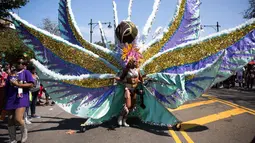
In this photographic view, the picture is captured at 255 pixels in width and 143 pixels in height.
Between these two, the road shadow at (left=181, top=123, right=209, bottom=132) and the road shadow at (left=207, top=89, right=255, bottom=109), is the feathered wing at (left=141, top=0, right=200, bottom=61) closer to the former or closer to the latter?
the road shadow at (left=181, top=123, right=209, bottom=132)

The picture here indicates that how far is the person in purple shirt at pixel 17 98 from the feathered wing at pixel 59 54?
132 cm

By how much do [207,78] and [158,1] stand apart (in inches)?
134

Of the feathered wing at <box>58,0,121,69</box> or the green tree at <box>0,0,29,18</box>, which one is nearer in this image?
the feathered wing at <box>58,0,121,69</box>

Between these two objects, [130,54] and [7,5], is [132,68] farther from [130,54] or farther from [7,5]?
[7,5]

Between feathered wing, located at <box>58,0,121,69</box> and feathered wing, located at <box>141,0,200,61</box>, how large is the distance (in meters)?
0.86

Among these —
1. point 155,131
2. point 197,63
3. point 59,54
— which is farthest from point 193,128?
point 59,54

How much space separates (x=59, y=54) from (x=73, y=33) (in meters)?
1.07

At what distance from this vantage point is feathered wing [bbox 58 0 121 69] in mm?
6387

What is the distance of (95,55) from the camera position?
625 cm

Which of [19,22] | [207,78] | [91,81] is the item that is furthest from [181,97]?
[19,22]

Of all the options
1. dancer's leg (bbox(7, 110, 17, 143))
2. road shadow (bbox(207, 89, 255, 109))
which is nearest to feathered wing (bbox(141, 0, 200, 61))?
dancer's leg (bbox(7, 110, 17, 143))

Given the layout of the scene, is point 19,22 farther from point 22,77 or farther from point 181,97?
point 181,97

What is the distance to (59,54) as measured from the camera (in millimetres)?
6156

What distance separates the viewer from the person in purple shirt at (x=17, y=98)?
4.56 metres
